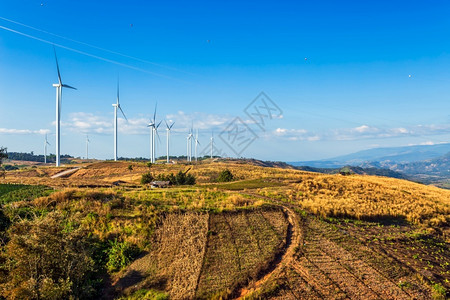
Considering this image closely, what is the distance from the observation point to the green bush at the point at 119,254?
60.6 ft

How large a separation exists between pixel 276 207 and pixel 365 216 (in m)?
8.45

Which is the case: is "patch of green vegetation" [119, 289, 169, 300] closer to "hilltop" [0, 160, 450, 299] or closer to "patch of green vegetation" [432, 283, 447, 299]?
"hilltop" [0, 160, 450, 299]

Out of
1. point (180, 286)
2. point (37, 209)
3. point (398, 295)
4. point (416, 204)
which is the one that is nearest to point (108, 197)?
point (37, 209)

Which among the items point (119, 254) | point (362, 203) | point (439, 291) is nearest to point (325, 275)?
point (439, 291)

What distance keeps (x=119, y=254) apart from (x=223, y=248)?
268 inches

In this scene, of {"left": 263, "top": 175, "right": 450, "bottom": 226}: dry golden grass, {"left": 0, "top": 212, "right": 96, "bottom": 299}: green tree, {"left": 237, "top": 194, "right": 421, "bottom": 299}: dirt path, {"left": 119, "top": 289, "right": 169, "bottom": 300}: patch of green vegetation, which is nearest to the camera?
{"left": 0, "top": 212, "right": 96, "bottom": 299}: green tree

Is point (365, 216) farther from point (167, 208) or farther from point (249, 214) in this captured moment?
point (167, 208)

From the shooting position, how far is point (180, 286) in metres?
15.9

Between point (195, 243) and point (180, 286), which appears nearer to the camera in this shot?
point (180, 286)

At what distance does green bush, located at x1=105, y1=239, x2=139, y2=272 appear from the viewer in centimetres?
1846

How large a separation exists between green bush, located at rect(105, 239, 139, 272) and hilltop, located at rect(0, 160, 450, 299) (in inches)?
2.6

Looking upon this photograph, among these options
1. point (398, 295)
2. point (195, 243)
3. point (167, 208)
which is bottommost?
point (398, 295)

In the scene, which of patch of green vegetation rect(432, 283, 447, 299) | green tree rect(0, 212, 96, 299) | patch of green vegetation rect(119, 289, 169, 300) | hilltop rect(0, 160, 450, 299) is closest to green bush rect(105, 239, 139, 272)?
hilltop rect(0, 160, 450, 299)

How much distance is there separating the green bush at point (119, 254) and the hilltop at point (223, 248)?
7 centimetres
